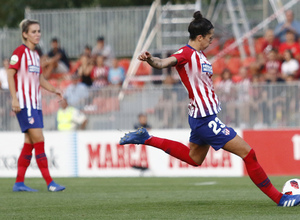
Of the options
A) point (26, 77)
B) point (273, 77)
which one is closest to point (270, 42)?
point (273, 77)

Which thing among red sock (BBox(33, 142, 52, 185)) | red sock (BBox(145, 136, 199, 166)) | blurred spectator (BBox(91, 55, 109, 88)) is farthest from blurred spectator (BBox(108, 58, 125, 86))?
red sock (BBox(145, 136, 199, 166))

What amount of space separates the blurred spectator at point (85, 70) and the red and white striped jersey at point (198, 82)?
34.8 ft

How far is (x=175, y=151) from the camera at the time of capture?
26.8 ft

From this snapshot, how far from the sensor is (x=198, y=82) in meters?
7.55

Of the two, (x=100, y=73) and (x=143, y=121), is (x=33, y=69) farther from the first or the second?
(x=100, y=73)

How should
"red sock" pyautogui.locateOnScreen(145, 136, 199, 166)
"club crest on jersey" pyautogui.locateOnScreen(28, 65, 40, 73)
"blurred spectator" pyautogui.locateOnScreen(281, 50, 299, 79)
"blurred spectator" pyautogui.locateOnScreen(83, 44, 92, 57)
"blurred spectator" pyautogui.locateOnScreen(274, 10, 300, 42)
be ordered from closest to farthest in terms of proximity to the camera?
"red sock" pyautogui.locateOnScreen(145, 136, 199, 166)
"club crest on jersey" pyautogui.locateOnScreen(28, 65, 40, 73)
"blurred spectator" pyautogui.locateOnScreen(281, 50, 299, 79)
"blurred spectator" pyautogui.locateOnScreen(274, 10, 300, 42)
"blurred spectator" pyautogui.locateOnScreen(83, 44, 92, 57)

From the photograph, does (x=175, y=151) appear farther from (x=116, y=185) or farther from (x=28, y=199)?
(x=116, y=185)

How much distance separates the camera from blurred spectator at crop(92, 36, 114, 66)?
1950cm

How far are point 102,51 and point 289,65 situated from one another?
5891 millimetres

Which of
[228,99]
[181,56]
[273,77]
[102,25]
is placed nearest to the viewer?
[181,56]

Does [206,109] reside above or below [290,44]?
below

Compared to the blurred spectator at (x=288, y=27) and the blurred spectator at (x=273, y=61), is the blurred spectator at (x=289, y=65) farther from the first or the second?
the blurred spectator at (x=288, y=27)

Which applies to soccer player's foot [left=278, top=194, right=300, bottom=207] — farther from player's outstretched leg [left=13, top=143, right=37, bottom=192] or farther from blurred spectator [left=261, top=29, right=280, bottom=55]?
blurred spectator [left=261, top=29, right=280, bottom=55]

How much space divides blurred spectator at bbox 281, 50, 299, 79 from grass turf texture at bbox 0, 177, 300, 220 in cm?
564
